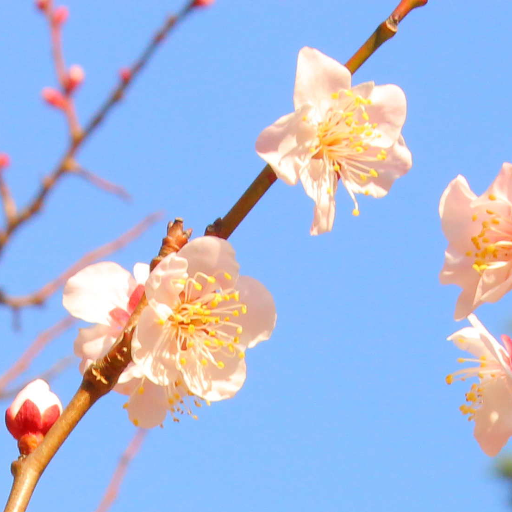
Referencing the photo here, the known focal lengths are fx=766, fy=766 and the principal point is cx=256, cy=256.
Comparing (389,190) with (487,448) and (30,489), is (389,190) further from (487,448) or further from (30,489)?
(30,489)

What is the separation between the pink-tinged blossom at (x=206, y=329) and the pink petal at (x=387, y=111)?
34cm

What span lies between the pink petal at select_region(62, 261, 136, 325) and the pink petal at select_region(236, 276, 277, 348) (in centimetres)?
17

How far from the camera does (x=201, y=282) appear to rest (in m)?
1.02

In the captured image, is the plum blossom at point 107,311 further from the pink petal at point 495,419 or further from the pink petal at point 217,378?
the pink petal at point 495,419

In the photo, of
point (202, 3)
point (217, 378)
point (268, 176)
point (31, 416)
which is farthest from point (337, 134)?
point (202, 3)

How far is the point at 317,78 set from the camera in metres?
1.12

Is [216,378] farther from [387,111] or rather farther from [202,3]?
[202,3]

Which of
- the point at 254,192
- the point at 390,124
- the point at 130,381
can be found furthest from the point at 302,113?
the point at 130,381

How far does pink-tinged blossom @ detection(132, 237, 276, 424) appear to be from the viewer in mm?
968

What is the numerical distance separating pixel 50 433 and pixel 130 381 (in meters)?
0.31

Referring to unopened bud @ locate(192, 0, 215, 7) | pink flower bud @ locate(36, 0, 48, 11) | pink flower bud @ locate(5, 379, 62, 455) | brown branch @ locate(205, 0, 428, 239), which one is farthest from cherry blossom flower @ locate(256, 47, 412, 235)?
pink flower bud @ locate(36, 0, 48, 11)

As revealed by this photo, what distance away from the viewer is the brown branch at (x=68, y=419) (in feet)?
2.44

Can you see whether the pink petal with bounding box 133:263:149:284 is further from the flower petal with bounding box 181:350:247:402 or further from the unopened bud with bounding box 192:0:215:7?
the unopened bud with bounding box 192:0:215:7

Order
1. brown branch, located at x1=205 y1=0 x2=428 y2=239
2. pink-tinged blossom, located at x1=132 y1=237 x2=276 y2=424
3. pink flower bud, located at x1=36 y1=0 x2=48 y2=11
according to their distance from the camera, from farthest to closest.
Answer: pink flower bud, located at x1=36 y1=0 x2=48 y2=11, pink-tinged blossom, located at x1=132 y1=237 x2=276 y2=424, brown branch, located at x1=205 y1=0 x2=428 y2=239
